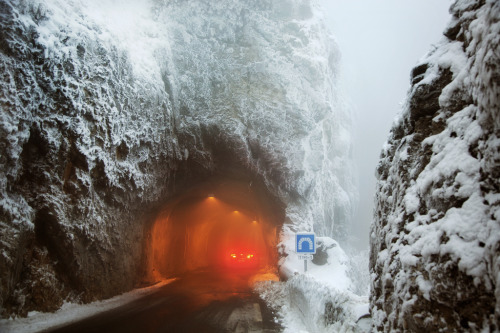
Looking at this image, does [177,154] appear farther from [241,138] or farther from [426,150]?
[426,150]

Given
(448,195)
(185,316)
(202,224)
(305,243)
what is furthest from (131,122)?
(202,224)

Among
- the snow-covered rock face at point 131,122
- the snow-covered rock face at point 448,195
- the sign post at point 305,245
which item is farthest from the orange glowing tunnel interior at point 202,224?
the snow-covered rock face at point 448,195

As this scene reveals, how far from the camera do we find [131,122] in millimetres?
14320

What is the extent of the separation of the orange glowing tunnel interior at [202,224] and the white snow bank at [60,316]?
5.92m

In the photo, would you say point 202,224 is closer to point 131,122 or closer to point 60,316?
point 131,122

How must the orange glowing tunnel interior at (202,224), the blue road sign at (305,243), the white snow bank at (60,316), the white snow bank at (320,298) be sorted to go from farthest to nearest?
the orange glowing tunnel interior at (202,224), the blue road sign at (305,243), the white snow bank at (60,316), the white snow bank at (320,298)

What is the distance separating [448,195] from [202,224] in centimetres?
2941

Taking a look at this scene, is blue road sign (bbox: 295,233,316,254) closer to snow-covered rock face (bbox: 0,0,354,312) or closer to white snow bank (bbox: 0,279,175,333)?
white snow bank (bbox: 0,279,175,333)

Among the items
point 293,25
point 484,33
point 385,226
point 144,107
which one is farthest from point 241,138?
point 484,33

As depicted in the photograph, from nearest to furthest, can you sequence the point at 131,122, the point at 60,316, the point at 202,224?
the point at 60,316 → the point at 131,122 → the point at 202,224

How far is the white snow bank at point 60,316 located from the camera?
812 centimetres

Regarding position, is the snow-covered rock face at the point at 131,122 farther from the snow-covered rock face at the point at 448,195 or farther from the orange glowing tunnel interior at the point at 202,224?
the snow-covered rock face at the point at 448,195

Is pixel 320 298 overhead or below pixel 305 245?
below

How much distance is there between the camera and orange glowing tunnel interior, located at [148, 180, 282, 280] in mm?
20656
